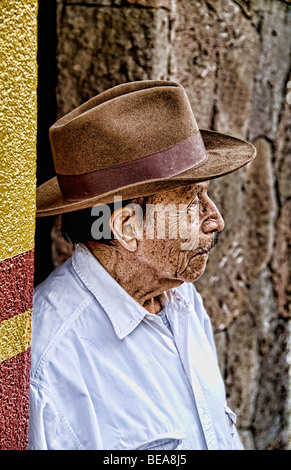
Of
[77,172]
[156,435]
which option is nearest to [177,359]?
[156,435]

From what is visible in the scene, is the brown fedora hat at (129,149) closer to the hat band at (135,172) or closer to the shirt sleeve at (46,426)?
the hat band at (135,172)

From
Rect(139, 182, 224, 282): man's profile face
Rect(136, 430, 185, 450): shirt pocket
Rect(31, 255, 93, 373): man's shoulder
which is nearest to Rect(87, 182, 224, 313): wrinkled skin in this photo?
Rect(139, 182, 224, 282): man's profile face

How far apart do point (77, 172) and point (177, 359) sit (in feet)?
1.95

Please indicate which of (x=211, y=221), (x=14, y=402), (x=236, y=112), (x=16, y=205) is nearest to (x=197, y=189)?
(x=211, y=221)

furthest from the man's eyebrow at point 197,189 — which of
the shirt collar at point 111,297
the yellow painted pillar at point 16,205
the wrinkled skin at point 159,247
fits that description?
the yellow painted pillar at point 16,205

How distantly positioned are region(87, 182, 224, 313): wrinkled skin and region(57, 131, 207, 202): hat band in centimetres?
7

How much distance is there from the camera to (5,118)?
96 cm

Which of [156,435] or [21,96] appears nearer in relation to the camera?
[21,96]

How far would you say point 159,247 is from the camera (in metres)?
1.54

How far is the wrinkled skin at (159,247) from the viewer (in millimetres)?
1527

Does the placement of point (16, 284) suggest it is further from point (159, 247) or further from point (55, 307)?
point (159, 247)

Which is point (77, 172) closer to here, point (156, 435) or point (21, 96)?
point (21, 96)

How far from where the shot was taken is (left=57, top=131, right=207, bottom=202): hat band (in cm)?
146

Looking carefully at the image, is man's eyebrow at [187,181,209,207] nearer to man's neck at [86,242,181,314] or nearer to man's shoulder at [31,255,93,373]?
man's neck at [86,242,181,314]
